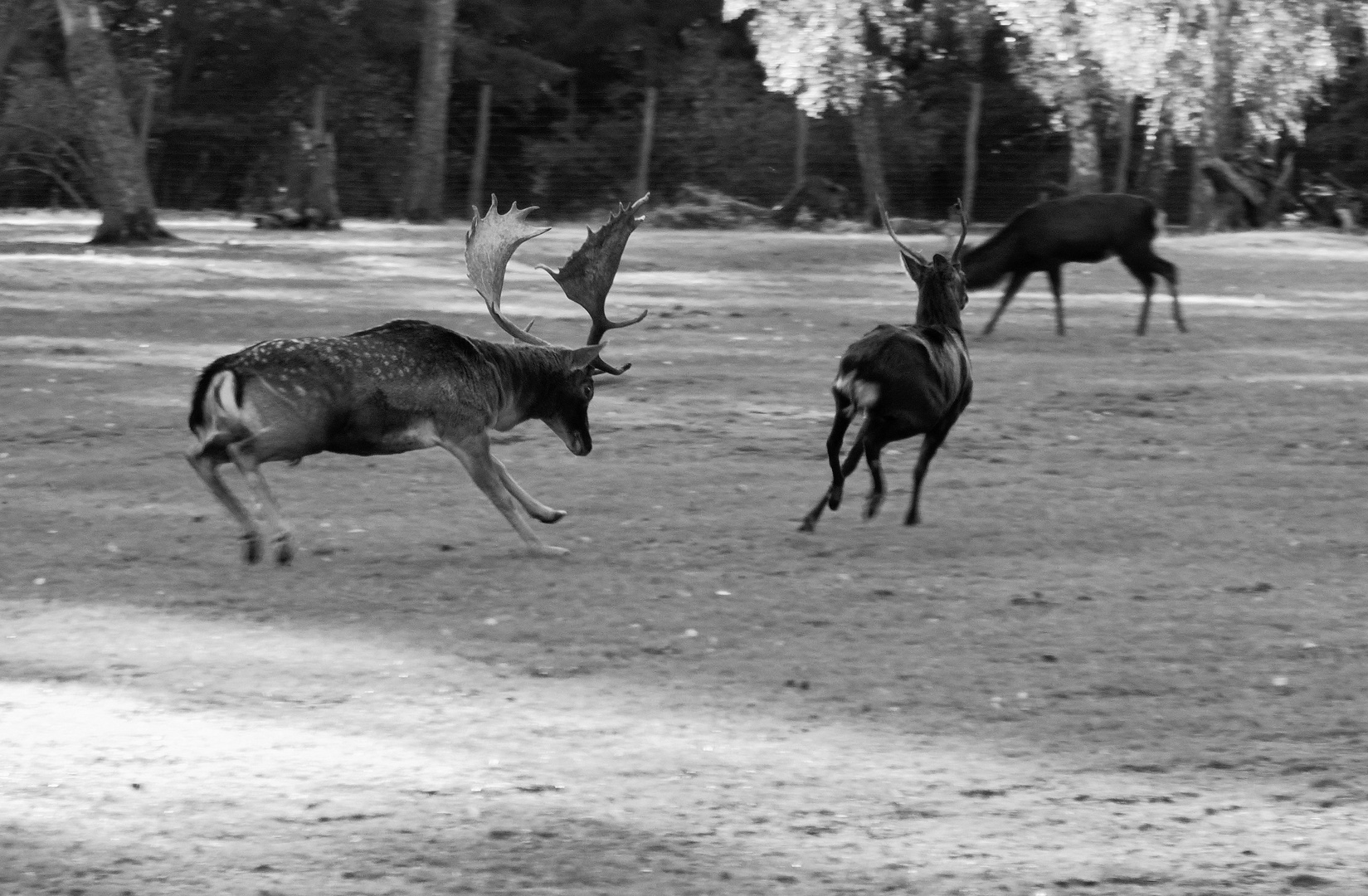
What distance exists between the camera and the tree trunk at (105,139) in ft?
77.2

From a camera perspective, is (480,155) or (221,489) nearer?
(221,489)

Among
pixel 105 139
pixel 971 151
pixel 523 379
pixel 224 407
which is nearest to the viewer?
pixel 224 407

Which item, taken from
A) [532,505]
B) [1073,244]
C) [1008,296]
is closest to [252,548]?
[532,505]

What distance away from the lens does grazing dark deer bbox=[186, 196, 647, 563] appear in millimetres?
8492

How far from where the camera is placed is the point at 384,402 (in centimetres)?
875

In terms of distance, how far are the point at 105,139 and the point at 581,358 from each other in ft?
51.1

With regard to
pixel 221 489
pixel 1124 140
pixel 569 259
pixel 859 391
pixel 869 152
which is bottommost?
pixel 221 489

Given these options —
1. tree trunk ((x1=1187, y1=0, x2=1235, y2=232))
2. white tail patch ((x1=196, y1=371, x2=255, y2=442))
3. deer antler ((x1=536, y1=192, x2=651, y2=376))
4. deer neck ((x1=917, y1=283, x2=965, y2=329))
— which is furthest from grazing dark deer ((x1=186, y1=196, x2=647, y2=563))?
tree trunk ((x1=1187, y1=0, x2=1235, y2=232))

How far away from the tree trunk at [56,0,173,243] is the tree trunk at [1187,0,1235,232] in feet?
42.2

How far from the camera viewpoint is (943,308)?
9.98m

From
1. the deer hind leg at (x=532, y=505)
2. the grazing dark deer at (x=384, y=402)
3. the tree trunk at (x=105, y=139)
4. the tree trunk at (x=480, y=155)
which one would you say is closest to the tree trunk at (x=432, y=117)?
the tree trunk at (x=480, y=155)

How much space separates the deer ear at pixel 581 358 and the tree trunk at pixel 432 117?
23.1 metres

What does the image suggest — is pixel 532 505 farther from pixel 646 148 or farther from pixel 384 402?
pixel 646 148

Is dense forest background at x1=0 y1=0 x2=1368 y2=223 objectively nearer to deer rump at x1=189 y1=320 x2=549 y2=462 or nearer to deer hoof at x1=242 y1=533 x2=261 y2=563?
deer rump at x1=189 y1=320 x2=549 y2=462
